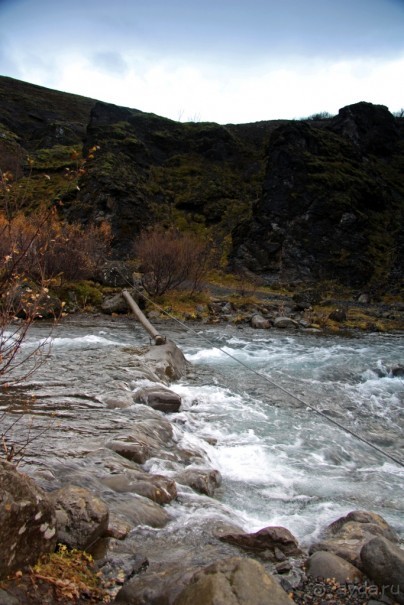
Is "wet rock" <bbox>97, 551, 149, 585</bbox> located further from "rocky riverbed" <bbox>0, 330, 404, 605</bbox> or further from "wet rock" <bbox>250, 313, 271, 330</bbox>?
"wet rock" <bbox>250, 313, 271, 330</bbox>

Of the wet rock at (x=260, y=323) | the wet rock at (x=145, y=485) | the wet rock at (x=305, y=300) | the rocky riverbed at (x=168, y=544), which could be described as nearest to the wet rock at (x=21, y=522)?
the rocky riverbed at (x=168, y=544)

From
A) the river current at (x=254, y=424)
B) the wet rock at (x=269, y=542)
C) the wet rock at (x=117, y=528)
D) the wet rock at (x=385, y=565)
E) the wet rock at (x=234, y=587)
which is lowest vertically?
the river current at (x=254, y=424)

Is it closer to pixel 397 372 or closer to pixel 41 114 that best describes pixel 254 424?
→ pixel 397 372

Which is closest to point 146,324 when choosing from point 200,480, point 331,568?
point 200,480

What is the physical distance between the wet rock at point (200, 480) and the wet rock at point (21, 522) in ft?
6.98

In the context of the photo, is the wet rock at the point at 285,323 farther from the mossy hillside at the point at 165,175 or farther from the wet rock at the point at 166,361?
the mossy hillside at the point at 165,175

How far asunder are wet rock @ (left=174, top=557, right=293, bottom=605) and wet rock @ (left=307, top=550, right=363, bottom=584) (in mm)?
845

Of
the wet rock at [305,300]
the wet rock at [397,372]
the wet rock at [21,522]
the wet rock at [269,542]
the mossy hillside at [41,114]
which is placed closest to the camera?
the wet rock at [21,522]

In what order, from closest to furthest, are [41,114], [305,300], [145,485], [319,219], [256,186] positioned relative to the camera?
[145,485] < [305,300] < [319,219] < [256,186] < [41,114]

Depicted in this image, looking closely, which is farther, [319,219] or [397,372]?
[319,219]

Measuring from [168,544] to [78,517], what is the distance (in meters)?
0.91

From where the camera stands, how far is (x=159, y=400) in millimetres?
6859

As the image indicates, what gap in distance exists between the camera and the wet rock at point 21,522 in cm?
230

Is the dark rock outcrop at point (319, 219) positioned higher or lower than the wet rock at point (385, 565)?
higher
